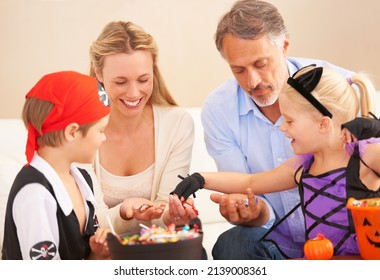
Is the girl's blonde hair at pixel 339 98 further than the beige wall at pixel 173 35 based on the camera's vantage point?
No

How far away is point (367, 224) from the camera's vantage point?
145 centimetres

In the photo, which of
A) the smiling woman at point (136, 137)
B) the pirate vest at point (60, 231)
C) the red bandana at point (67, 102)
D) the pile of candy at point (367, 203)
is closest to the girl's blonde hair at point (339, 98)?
the pile of candy at point (367, 203)

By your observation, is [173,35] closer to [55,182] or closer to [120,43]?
[120,43]

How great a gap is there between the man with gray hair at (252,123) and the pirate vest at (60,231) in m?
0.32

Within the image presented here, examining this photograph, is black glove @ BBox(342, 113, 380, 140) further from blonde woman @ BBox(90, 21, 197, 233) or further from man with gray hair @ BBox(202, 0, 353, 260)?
blonde woman @ BBox(90, 21, 197, 233)

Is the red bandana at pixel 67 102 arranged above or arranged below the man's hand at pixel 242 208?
above

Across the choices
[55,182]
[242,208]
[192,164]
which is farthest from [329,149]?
[55,182]

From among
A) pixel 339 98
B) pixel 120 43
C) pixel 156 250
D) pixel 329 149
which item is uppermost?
pixel 120 43

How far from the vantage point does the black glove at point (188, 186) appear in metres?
1.58

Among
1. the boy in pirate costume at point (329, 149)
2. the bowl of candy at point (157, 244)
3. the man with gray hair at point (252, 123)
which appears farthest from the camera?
the man with gray hair at point (252, 123)

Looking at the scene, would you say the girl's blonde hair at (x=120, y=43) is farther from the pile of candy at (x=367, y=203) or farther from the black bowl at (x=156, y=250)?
the pile of candy at (x=367, y=203)

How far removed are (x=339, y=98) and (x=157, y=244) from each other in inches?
20.3

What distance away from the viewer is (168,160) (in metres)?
1.70

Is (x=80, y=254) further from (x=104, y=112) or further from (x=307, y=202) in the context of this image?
(x=307, y=202)
